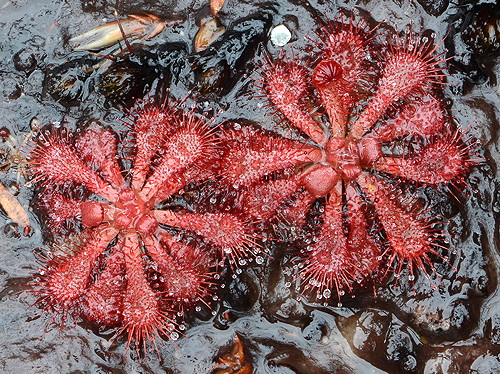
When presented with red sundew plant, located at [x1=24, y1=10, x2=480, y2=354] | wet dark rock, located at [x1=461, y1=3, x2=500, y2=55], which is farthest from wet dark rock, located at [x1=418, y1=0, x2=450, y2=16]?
red sundew plant, located at [x1=24, y1=10, x2=480, y2=354]

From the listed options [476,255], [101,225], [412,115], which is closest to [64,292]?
[101,225]

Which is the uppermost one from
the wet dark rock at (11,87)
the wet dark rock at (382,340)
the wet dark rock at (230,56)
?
the wet dark rock at (230,56)

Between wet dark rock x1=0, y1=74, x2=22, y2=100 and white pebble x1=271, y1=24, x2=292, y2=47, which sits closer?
white pebble x1=271, y1=24, x2=292, y2=47

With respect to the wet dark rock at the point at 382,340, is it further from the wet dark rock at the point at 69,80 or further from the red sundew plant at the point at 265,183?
the wet dark rock at the point at 69,80

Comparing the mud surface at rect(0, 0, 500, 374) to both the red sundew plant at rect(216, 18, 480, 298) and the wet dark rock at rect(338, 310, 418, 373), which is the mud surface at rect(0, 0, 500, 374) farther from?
the red sundew plant at rect(216, 18, 480, 298)

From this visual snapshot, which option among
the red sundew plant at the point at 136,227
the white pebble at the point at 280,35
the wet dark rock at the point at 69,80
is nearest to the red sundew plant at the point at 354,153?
the white pebble at the point at 280,35

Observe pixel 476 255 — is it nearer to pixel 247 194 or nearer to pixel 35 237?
pixel 247 194
